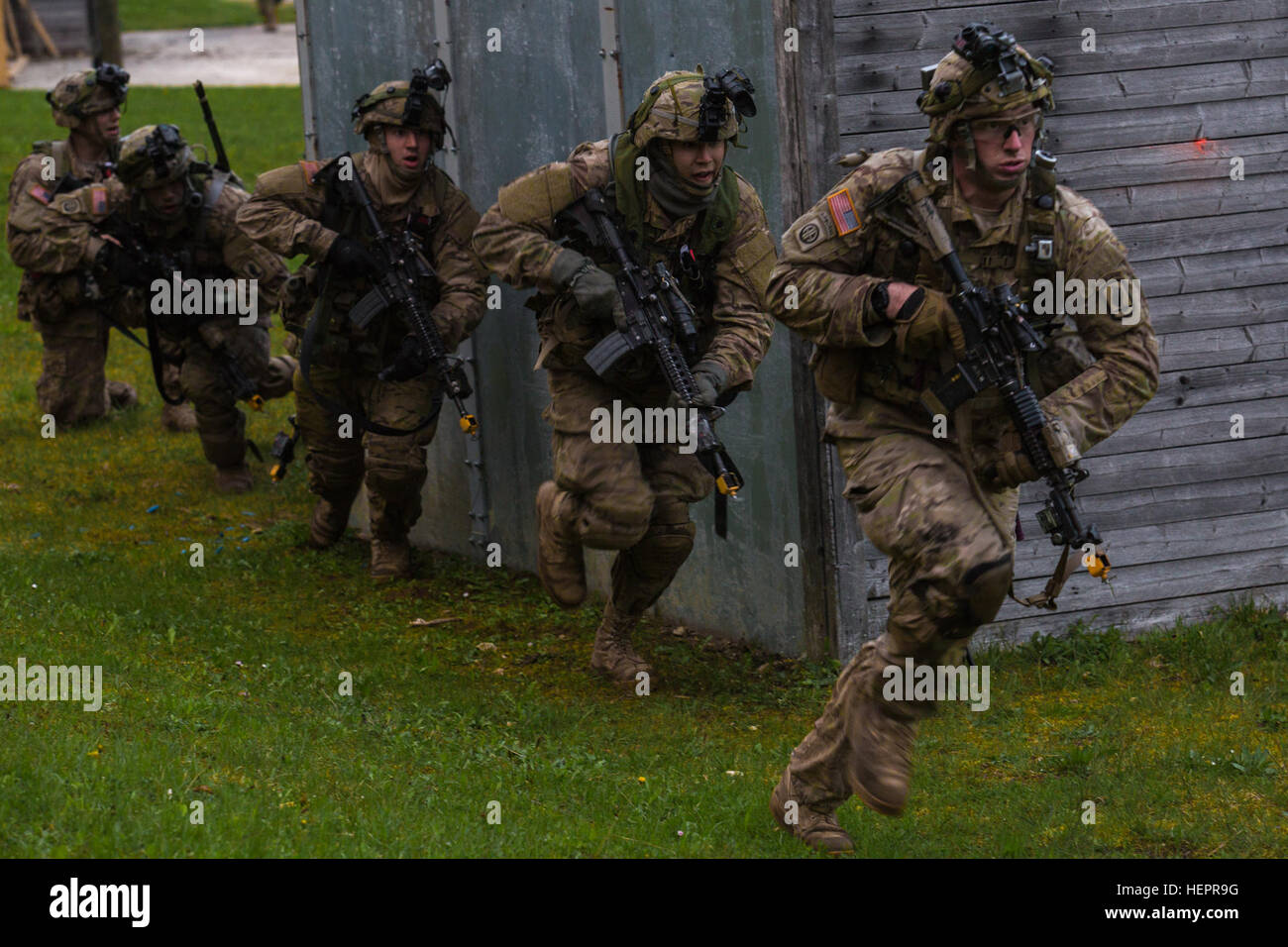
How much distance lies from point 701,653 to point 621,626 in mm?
615

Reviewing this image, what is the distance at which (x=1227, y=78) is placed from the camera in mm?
8055

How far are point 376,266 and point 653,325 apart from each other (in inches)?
90.7

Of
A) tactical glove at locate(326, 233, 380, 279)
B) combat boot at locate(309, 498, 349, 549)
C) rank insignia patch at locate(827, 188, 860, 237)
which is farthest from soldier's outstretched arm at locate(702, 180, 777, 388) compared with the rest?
combat boot at locate(309, 498, 349, 549)

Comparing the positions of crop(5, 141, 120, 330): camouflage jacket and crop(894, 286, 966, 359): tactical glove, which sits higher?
crop(5, 141, 120, 330): camouflage jacket

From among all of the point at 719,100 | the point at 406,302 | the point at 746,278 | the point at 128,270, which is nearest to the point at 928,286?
the point at 719,100

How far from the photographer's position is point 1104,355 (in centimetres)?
557

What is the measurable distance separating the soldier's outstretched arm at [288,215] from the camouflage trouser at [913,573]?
4.20 m

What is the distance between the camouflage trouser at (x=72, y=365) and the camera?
41.3ft

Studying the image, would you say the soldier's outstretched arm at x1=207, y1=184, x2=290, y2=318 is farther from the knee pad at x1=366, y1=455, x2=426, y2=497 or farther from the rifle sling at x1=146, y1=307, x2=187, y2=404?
the knee pad at x1=366, y1=455, x2=426, y2=497

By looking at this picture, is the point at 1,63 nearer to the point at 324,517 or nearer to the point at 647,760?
the point at 324,517

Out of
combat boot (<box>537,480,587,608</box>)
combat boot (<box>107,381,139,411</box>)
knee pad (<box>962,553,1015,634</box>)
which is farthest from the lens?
combat boot (<box>107,381,139,411</box>)

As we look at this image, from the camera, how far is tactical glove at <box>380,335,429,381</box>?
8.94 metres

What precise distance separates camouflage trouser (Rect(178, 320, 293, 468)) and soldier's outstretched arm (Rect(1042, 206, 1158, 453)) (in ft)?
22.1
